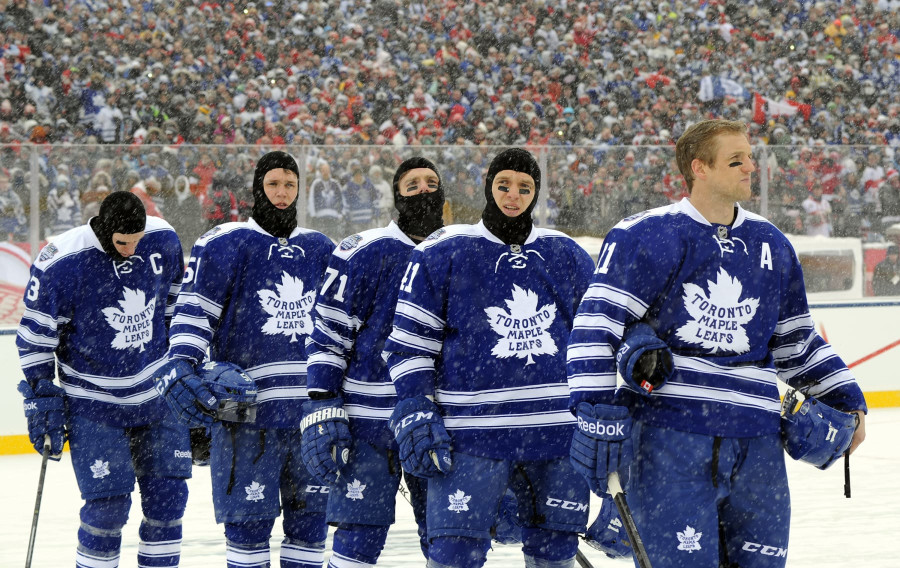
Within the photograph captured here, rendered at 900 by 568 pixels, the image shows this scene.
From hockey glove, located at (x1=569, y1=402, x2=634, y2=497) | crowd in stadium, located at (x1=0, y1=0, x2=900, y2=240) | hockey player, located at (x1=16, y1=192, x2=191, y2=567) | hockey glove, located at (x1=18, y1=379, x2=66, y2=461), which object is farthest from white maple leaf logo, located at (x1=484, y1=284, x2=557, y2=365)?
crowd in stadium, located at (x1=0, y1=0, x2=900, y2=240)

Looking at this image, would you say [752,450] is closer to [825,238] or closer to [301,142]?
[825,238]

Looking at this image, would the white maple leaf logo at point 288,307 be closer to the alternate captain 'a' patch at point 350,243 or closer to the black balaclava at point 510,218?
the alternate captain 'a' patch at point 350,243

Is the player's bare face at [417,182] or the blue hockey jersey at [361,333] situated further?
the player's bare face at [417,182]

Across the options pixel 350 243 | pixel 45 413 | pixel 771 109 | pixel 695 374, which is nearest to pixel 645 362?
pixel 695 374

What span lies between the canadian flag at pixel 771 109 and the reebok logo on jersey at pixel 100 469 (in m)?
12.7

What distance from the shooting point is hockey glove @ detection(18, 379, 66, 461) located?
4020mm

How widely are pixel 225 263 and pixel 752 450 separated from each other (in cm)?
193

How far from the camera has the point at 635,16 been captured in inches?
659

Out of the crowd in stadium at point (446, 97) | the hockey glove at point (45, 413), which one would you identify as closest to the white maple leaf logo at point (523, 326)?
the hockey glove at point (45, 413)

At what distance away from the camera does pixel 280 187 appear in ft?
13.1

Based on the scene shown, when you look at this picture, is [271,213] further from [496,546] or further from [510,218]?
[496,546]

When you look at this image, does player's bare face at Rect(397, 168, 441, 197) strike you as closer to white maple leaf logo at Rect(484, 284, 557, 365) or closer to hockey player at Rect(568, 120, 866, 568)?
white maple leaf logo at Rect(484, 284, 557, 365)

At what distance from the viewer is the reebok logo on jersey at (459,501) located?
291cm

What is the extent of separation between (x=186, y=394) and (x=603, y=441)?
171cm
